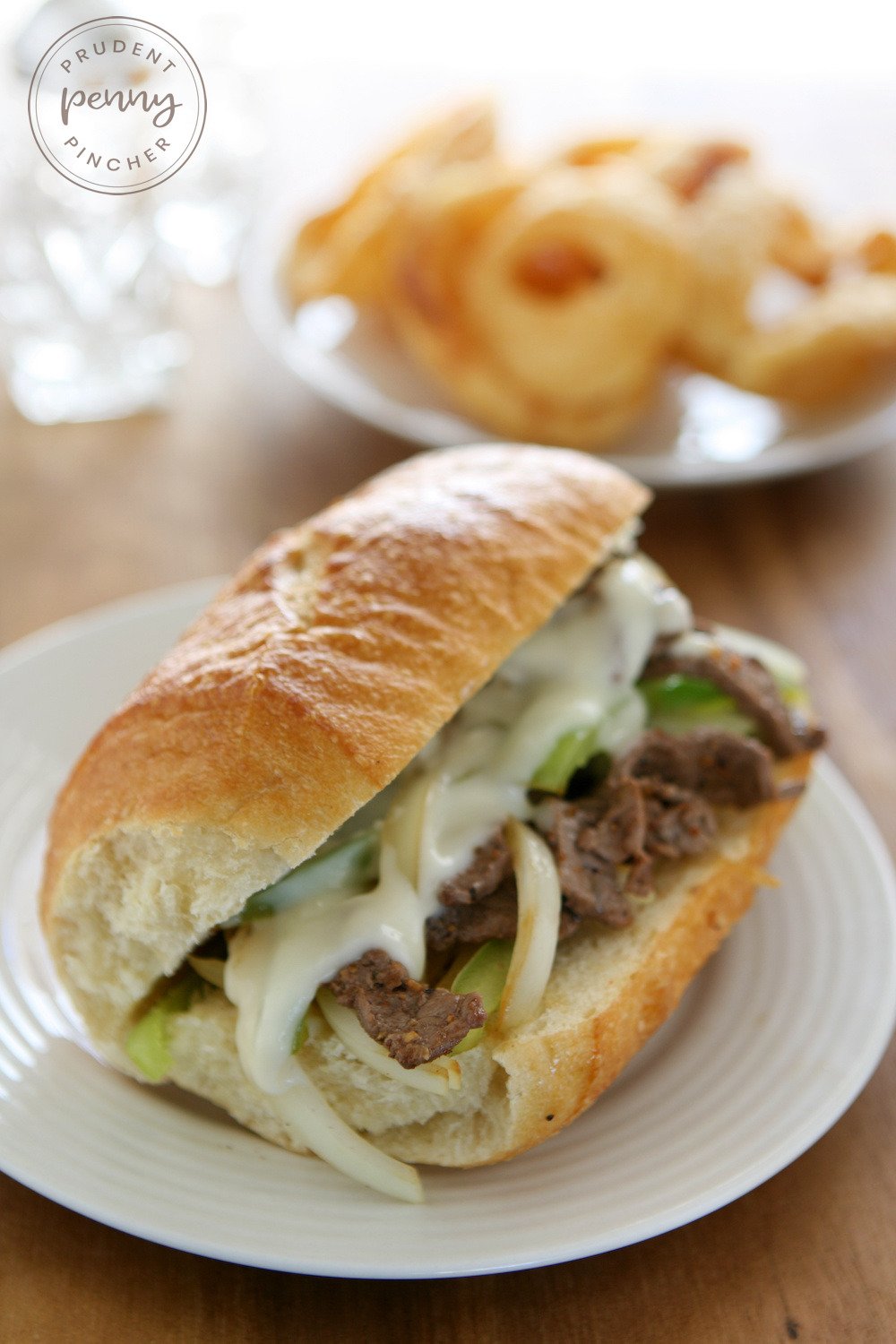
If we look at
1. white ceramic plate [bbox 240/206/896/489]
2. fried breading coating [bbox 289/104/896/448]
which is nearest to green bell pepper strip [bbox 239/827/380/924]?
white ceramic plate [bbox 240/206/896/489]

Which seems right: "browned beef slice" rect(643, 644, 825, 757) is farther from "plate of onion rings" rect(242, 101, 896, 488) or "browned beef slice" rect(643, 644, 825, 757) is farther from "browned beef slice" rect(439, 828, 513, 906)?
"plate of onion rings" rect(242, 101, 896, 488)

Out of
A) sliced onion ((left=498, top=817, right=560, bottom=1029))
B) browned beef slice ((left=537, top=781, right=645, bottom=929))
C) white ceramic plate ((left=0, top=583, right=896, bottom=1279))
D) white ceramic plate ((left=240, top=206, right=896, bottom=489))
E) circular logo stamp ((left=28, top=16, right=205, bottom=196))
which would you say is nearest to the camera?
white ceramic plate ((left=0, top=583, right=896, bottom=1279))

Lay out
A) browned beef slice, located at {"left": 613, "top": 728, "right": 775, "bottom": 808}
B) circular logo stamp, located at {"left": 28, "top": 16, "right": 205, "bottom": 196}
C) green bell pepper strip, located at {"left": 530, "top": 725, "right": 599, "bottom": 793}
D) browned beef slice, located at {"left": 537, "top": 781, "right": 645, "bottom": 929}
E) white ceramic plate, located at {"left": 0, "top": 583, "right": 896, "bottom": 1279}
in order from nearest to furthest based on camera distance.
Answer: white ceramic plate, located at {"left": 0, "top": 583, "right": 896, "bottom": 1279}, browned beef slice, located at {"left": 537, "top": 781, "right": 645, "bottom": 929}, green bell pepper strip, located at {"left": 530, "top": 725, "right": 599, "bottom": 793}, browned beef slice, located at {"left": 613, "top": 728, "right": 775, "bottom": 808}, circular logo stamp, located at {"left": 28, "top": 16, "right": 205, "bottom": 196}

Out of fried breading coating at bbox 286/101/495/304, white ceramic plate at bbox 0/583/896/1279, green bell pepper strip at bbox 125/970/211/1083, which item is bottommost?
white ceramic plate at bbox 0/583/896/1279

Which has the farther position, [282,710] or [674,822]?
[674,822]

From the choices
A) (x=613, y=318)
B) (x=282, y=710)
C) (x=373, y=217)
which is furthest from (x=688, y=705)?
(x=373, y=217)

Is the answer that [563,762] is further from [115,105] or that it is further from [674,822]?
[115,105]

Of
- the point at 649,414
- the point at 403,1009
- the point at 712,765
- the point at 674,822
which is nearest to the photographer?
the point at 403,1009
